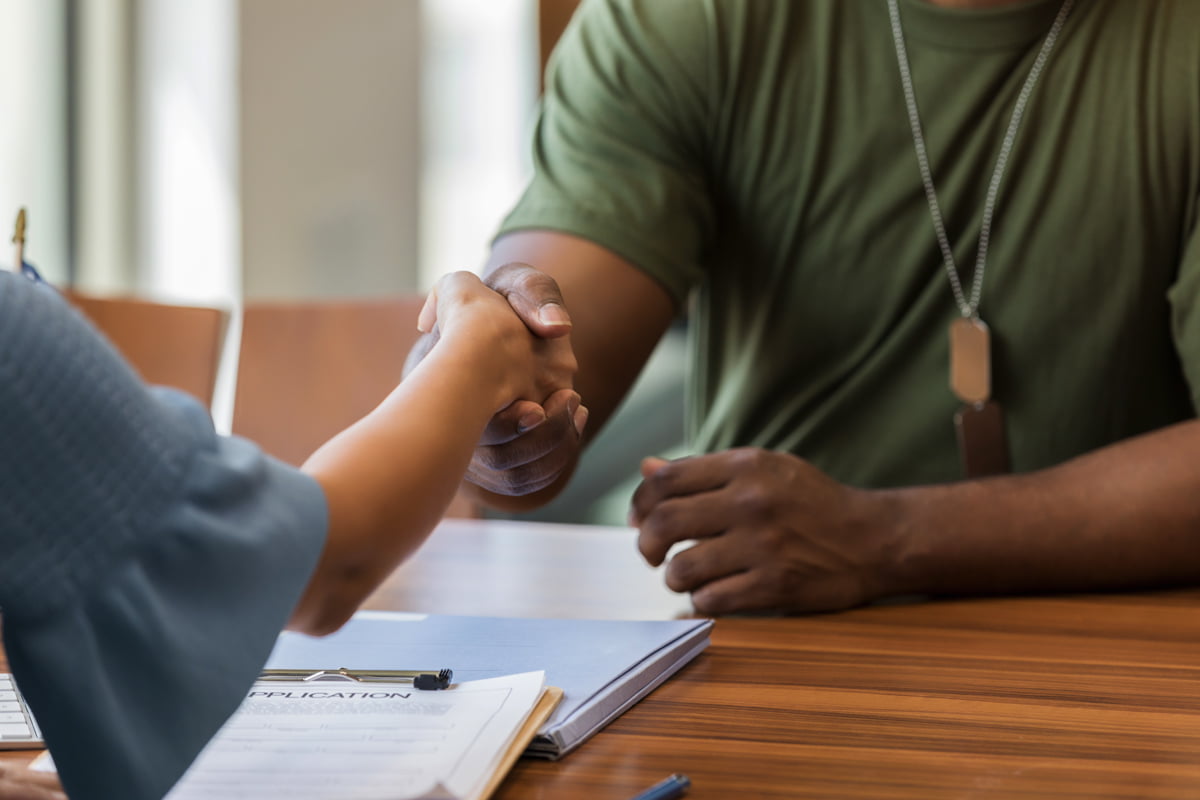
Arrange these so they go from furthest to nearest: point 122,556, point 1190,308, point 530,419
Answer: point 1190,308
point 530,419
point 122,556

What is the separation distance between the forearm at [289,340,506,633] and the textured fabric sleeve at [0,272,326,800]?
0.03 m

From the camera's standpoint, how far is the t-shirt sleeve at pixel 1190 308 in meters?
1.12

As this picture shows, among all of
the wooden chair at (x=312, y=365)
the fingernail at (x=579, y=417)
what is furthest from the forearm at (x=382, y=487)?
the wooden chair at (x=312, y=365)

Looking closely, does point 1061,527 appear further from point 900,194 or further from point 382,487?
point 382,487

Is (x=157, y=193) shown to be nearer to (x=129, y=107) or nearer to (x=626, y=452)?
(x=129, y=107)

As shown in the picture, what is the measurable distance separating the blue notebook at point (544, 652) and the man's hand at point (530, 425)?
5.1 inches

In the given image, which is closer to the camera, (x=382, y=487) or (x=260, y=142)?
(x=382, y=487)

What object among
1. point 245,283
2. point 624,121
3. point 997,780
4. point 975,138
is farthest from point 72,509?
point 245,283

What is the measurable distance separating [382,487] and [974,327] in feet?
2.63

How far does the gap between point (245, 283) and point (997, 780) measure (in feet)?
8.42

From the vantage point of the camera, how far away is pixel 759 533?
0.88 metres

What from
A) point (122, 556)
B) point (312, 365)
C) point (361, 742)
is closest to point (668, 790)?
point (361, 742)

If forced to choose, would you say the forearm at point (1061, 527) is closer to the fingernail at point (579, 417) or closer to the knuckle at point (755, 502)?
the knuckle at point (755, 502)

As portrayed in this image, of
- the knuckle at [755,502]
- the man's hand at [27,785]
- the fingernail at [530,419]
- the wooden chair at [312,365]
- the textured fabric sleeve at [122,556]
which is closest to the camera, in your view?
the textured fabric sleeve at [122,556]
